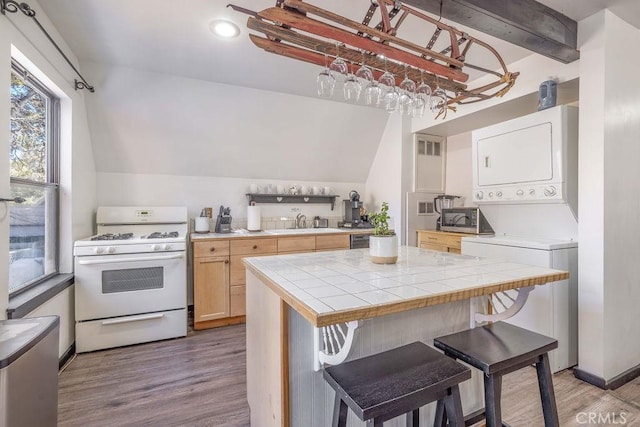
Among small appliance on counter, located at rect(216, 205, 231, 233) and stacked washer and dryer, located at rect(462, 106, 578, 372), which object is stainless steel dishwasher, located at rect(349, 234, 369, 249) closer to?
stacked washer and dryer, located at rect(462, 106, 578, 372)

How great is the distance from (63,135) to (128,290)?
140cm

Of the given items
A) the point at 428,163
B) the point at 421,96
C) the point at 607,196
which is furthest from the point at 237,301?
the point at 607,196

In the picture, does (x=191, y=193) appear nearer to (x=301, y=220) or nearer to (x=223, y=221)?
(x=223, y=221)

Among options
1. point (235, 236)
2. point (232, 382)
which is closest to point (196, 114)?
point (235, 236)

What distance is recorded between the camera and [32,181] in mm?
2104

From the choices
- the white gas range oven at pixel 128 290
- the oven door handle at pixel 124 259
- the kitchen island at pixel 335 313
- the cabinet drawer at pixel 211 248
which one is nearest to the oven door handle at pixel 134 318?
the white gas range oven at pixel 128 290

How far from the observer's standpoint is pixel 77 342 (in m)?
2.51

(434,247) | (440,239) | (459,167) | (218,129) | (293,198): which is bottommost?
(434,247)

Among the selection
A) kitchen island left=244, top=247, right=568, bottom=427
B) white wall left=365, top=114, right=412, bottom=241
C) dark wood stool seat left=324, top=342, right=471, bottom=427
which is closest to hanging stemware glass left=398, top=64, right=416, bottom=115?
kitchen island left=244, top=247, right=568, bottom=427

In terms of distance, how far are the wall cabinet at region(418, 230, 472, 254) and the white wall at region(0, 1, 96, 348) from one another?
354cm

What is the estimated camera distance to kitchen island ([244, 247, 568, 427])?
3.44ft

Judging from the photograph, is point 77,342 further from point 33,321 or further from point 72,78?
point 72,78

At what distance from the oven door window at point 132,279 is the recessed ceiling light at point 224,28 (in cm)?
205

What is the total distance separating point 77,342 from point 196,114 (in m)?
2.35
